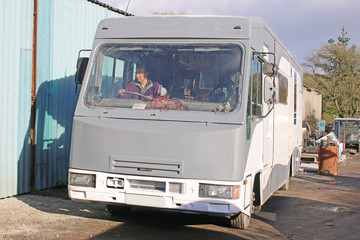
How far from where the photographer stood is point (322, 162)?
1579cm

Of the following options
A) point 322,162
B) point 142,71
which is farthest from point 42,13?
point 322,162

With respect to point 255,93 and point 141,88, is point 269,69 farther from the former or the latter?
point 141,88

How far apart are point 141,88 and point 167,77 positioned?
39 centimetres

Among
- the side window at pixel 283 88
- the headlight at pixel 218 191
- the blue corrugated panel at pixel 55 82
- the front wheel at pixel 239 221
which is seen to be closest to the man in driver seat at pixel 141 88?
the headlight at pixel 218 191

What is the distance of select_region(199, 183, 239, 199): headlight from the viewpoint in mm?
5969

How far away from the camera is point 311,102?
143 feet

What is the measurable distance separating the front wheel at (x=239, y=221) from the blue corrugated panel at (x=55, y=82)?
14.4ft

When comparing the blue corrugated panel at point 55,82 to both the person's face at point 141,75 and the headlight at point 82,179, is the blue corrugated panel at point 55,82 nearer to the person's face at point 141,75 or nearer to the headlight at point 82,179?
the headlight at point 82,179

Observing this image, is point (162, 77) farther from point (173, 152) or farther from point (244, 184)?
point (244, 184)

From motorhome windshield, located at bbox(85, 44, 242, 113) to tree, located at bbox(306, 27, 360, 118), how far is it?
4009cm

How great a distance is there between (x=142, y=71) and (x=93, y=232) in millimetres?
2374

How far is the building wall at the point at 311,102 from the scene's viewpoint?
4009cm

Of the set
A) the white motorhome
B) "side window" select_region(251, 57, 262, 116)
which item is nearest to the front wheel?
the white motorhome

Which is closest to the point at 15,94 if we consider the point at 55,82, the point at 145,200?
the point at 55,82
